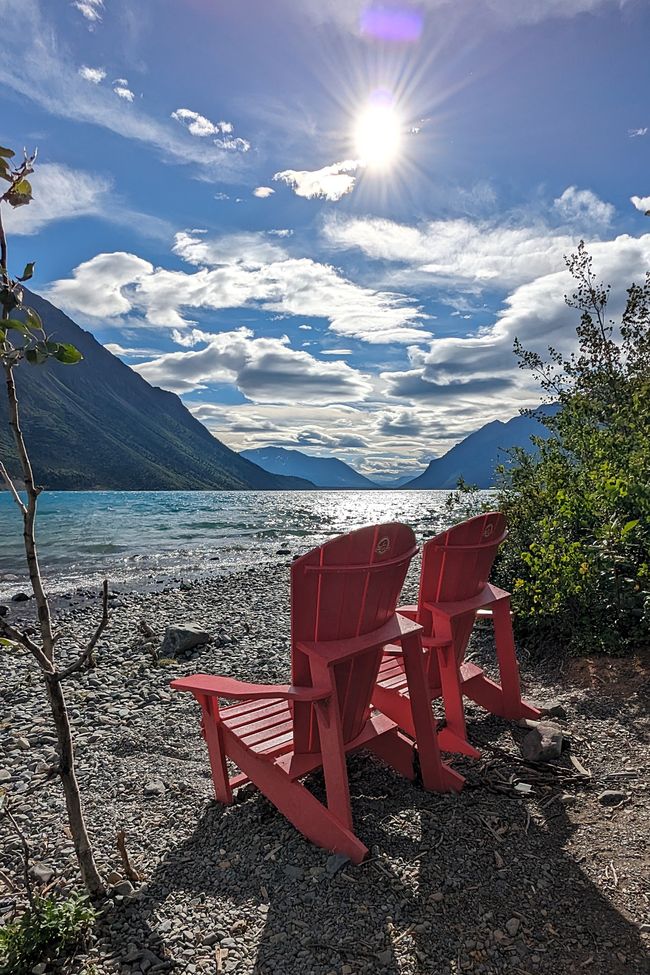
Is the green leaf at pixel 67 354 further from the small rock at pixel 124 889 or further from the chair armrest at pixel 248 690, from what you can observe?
the small rock at pixel 124 889

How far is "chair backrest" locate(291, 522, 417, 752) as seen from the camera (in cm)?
270

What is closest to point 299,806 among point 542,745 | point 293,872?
point 293,872

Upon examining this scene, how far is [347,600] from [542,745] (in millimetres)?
1949

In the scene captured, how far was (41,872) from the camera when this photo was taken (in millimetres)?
2879

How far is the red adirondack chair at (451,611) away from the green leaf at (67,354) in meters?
2.35

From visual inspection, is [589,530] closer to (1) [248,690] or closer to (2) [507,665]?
(2) [507,665]

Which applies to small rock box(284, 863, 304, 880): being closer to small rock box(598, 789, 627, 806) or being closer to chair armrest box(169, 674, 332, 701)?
chair armrest box(169, 674, 332, 701)

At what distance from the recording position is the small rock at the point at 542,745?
11.8ft

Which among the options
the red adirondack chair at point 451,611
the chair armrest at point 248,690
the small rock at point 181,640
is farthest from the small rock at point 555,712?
the small rock at point 181,640

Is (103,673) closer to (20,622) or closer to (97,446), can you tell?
(20,622)

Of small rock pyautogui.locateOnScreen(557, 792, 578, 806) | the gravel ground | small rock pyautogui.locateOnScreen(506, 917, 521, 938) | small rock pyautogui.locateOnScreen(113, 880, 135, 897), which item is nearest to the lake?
the gravel ground

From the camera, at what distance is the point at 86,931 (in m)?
2.33

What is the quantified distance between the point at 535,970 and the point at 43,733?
4.52 meters

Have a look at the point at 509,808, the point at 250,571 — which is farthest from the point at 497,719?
the point at 250,571
